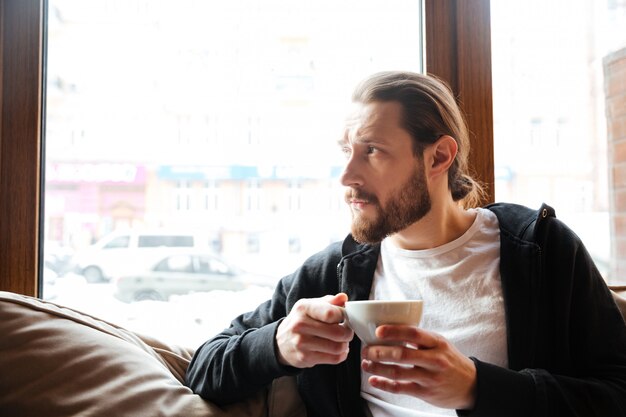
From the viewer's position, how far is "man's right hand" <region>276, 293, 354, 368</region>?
99 cm

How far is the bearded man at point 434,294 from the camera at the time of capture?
1.06m

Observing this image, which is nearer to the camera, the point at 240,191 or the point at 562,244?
the point at 562,244

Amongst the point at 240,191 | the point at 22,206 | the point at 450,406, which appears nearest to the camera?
the point at 450,406

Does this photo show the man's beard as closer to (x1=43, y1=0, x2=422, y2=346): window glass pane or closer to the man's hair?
the man's hair

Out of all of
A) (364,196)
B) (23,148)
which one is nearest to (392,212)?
(364,196)

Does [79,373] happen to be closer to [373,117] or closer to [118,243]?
[118,243]

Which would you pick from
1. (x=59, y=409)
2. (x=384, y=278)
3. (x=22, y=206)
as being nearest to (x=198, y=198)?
(x=22, y=206)

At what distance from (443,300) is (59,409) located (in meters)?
0.78

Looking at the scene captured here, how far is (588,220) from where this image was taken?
1.87 metres

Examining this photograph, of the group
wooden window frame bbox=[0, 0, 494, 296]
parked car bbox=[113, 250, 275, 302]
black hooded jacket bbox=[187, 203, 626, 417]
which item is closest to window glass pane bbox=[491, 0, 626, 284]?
black hooded jacket bbox=[187, 203, 626, 417]

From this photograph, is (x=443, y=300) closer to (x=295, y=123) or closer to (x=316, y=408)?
(x=316, y=408)

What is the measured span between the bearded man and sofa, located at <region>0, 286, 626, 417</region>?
88mm

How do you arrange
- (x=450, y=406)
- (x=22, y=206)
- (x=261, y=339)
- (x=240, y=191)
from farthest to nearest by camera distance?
1. (x=240, y=191)
2. (x=22, y=206)
3. (x=261, y=339)
4. (x=450, y=406)

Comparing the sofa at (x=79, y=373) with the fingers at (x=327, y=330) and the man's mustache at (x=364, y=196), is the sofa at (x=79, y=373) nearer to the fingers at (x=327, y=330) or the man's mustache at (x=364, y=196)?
the fingers at (x=327, y=330)
